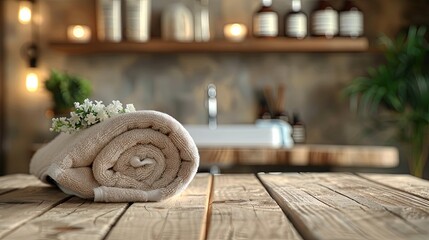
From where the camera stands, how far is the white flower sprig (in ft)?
5.00

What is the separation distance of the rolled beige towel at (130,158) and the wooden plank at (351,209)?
201mm

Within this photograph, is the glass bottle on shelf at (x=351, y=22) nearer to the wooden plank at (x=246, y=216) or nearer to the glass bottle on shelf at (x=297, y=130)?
the glass bottle on shelf at (x=297, y=130)

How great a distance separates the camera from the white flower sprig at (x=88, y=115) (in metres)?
1.52

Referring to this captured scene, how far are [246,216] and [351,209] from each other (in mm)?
180

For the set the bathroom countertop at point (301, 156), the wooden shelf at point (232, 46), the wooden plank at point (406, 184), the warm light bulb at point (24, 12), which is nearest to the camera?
the wooden plank at point (406, 184)

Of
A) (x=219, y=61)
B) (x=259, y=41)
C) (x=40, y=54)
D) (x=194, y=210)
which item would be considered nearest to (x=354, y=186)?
(x=194, y=210)

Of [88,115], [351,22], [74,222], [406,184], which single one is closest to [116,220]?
[74,222]

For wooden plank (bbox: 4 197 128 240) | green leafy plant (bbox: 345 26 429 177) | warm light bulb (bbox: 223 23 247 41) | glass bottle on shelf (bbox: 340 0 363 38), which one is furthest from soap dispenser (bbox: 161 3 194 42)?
wooden plank (bbox: 4 197 128 240)

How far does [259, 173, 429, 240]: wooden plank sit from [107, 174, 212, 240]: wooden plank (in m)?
0.14

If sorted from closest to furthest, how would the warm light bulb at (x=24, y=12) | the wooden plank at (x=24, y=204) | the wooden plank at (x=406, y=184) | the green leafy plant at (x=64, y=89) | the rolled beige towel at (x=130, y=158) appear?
1. the wooden plank at (x=24, y=204)
2. the rolled beige towel at (x=130, y=158)
3. the wooden plank at (x=406, y=184)
4. the green leafy plant at (x=64, y=89)
5. the warm light bulb at (x=24, y=12)

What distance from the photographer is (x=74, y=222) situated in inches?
40.8

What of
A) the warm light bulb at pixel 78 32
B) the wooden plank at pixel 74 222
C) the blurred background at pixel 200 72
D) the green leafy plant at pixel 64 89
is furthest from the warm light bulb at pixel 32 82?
the wooden plank at pixel 74 222

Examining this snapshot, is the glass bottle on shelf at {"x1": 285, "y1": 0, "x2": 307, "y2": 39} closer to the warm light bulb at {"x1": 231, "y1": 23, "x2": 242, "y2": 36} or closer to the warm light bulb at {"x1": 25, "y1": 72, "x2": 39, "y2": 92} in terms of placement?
the warm light bulb at {"x1": 231, "y1": 23, "x2": 242, "y2": 36}

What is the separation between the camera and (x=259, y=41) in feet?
13.3
